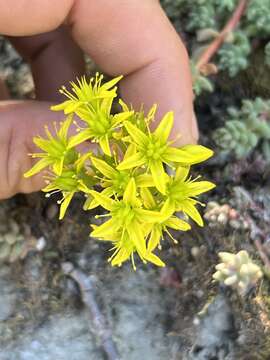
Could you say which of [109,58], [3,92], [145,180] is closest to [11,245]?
[3,92]

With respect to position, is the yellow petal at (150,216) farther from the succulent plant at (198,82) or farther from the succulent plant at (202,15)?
the succulent plant at (202,15)

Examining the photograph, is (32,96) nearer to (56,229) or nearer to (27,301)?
(56,229)

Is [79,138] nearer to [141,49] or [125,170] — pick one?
[125,170]

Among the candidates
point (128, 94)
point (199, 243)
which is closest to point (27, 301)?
point (199, 243)

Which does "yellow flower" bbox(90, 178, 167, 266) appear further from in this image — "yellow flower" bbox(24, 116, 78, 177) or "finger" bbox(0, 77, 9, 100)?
"finger" bbox(0, 77, 9, 100)

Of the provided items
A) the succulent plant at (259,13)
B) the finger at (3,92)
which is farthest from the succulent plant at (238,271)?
the finger at (3,92)

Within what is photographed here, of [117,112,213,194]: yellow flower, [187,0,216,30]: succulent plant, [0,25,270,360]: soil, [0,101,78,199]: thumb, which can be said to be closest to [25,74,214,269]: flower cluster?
[117,112,213,194]: yellow flower

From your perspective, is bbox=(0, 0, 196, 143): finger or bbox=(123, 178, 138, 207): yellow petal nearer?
bbox=(123, 178, 138, 207): yellow petal
